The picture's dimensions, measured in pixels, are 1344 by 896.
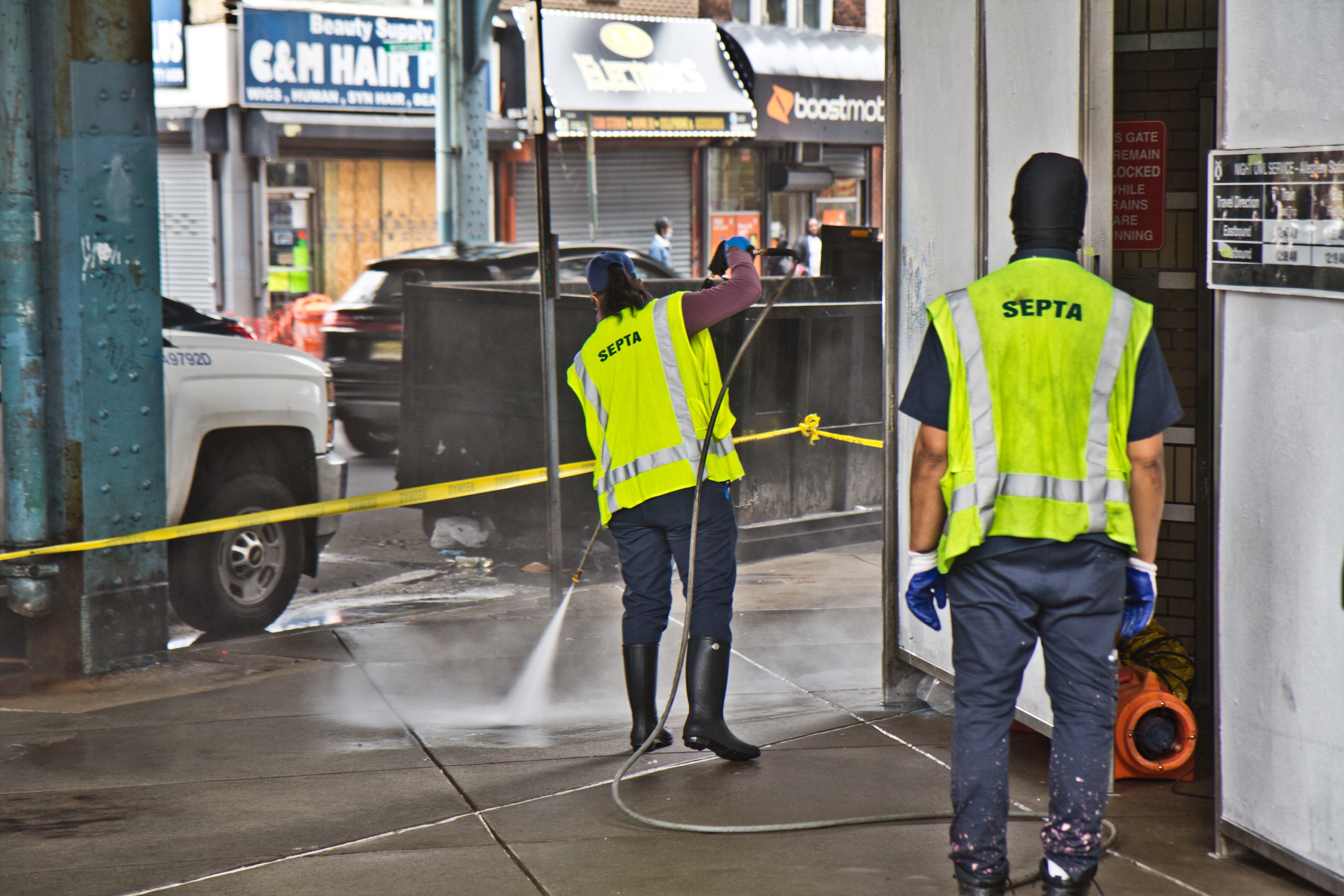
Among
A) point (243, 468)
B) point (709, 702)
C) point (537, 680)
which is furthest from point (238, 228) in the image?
point (709, 702)

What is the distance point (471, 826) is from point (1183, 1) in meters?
3.98

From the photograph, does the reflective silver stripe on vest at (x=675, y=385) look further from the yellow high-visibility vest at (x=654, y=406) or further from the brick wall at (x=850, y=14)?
the brick wall at (x=850, y=14)

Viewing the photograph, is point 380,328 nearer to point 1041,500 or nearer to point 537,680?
point 537,680

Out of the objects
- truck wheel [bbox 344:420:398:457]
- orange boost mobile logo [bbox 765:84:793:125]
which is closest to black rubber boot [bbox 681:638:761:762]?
truck wheel [bbox 344:420:398:457]

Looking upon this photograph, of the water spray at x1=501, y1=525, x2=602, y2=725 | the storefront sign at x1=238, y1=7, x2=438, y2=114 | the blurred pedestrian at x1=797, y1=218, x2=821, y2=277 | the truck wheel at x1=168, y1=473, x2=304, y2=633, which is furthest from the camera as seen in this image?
the blurred pedestrian at x1=797, y1=218, x2=821, y2=277

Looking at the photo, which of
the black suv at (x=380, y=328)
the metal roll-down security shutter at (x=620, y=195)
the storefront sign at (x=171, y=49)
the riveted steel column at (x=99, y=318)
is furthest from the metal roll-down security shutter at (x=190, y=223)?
the riveted steel column at (x=99, y=318)

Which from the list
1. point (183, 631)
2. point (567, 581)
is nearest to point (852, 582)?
point (567, 581)

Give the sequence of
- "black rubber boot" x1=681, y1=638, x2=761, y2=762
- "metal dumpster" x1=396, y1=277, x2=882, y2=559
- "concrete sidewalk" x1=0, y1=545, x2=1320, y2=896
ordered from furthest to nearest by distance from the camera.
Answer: "metal dumpster" x1=396, y1=277, x2=882, y2=559 → "black rubber boot" x1=681, y1=638, x2=761, y2=762 → "concrete sidewalk" x1=0, y1=545, x2=1320, y2=896

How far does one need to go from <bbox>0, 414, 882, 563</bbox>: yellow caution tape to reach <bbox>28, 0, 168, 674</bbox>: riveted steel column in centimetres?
6

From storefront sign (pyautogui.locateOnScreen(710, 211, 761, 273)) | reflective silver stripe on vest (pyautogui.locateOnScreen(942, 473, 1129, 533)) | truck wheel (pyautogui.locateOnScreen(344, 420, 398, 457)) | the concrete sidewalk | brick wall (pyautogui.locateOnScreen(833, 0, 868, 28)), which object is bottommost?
the concrete sidewalk

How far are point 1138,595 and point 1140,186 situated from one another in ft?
7.95

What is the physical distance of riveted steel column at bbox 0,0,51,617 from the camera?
6.18m

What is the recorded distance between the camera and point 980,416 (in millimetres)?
3666

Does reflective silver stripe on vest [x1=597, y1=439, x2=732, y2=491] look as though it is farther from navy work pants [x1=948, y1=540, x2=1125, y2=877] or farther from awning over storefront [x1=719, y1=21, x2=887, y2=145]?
awning over storefront [x1=719, y1=21, x2=887, y2=145]
